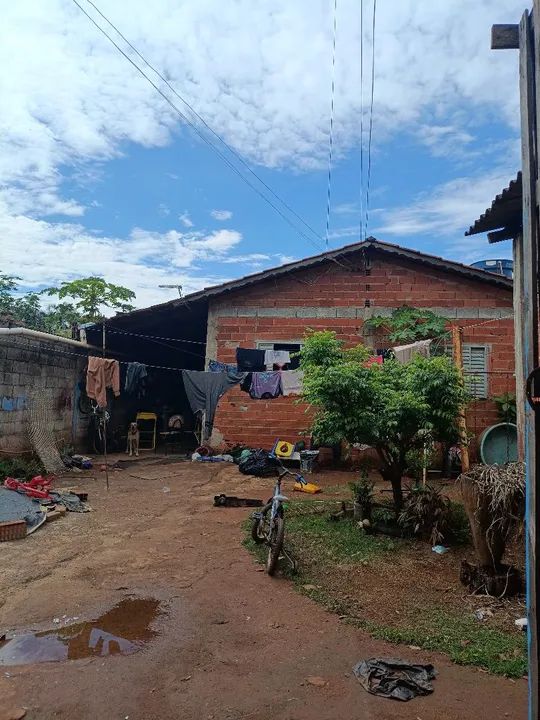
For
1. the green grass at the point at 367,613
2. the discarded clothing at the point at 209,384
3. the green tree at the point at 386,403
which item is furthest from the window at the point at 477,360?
the green grass at the point at 367,613

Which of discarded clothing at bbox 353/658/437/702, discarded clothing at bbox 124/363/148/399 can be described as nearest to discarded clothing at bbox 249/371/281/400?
discarded clothing at bbox 124/363/148/399

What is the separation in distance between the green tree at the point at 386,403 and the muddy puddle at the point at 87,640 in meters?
2.84

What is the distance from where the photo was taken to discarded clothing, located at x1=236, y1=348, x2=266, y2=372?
11289mm

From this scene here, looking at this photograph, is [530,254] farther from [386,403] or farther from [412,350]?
[412,350]

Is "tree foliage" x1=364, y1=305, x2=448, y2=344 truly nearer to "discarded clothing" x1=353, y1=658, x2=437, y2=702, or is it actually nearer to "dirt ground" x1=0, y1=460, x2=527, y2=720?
"dirt ground" x1=0, y1=460, x2=527, y2=720

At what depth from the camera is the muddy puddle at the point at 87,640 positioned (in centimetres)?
340

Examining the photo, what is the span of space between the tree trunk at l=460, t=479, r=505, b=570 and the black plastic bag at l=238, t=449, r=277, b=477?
6.03m

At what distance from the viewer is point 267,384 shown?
428 inches

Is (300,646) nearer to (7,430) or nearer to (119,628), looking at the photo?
(119,628)

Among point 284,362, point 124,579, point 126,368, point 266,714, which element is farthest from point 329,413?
point 126,368

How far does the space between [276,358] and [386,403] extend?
5.41 m

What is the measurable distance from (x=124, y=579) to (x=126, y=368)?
7.56 meters

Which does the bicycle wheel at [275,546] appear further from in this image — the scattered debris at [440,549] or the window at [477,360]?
the window at [477,360]

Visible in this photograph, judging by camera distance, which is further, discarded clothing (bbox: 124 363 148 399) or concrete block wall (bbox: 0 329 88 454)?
discarded clothing (bbox: 124 363 148 399)
